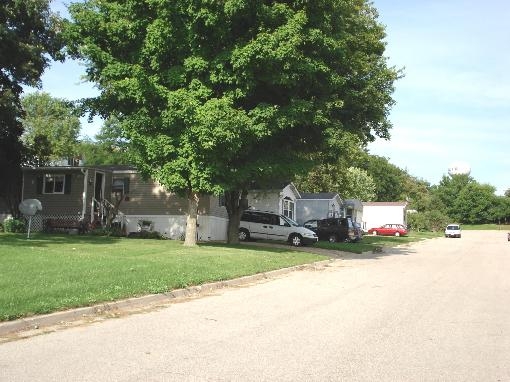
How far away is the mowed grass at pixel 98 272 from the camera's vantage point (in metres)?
9.61

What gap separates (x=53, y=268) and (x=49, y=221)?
65.0 feet

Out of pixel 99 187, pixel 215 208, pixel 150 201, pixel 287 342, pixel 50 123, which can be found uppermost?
pixel 50 123

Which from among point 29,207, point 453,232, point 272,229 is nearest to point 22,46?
point 29,207

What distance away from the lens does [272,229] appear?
31938mm

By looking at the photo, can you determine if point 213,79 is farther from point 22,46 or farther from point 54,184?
point 54,184

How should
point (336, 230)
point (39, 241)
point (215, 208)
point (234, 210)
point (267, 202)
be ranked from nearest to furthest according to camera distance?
point (39, 241), point (234, 210), point (215, 208), point (336, 230), point (267, 202)

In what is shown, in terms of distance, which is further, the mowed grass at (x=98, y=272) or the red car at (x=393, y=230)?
the red car at (x=393, y=230)

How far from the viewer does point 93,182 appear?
3278cm

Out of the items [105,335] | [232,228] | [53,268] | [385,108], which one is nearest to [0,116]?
[232,228]

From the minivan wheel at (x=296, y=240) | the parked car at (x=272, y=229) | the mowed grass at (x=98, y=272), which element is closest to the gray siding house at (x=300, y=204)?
the parked car at (x=272, y=229)

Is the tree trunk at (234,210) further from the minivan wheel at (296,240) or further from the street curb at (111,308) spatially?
the street curb at (111,308)

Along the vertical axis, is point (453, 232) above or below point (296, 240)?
above

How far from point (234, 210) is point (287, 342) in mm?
20066

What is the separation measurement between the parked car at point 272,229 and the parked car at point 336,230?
221 inches
